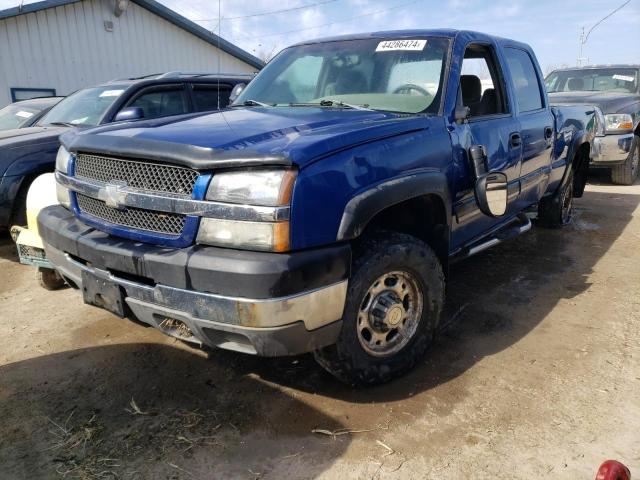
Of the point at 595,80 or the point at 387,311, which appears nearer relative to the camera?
the point at 387,311

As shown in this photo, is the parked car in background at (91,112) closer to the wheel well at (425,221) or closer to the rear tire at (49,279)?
the rear tire at (49,279)

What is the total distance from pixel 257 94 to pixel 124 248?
1864mm

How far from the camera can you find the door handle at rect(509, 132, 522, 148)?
379 centimetres

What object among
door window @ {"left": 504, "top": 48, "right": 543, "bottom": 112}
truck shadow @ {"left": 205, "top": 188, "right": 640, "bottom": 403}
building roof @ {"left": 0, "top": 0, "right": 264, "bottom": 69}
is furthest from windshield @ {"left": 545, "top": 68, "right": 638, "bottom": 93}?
building roof @ {"left": 0, "top": 0, "right": 264, "bottom": 69}

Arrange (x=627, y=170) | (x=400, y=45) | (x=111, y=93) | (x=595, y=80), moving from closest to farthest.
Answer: (x=400, y=45) < (x=111, y=93) < (x=627, y=170) < (x=595, y=80)

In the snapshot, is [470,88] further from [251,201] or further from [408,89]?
[251,201]

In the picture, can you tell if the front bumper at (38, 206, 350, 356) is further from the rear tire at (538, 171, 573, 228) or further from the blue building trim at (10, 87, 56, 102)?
the blue building trim at (10, 87, 56, 102)

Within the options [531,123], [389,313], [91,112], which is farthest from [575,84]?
[389,313]

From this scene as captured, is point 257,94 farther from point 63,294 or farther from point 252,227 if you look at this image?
point 63,294

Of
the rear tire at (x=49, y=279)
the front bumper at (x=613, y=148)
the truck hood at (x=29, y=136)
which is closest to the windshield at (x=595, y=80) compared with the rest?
the front bumper at (x=613, y=148)

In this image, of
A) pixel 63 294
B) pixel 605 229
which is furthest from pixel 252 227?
pixel 605 229

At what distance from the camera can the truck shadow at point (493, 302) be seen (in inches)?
115

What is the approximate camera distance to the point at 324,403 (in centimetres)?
271

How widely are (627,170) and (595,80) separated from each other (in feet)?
6.98
